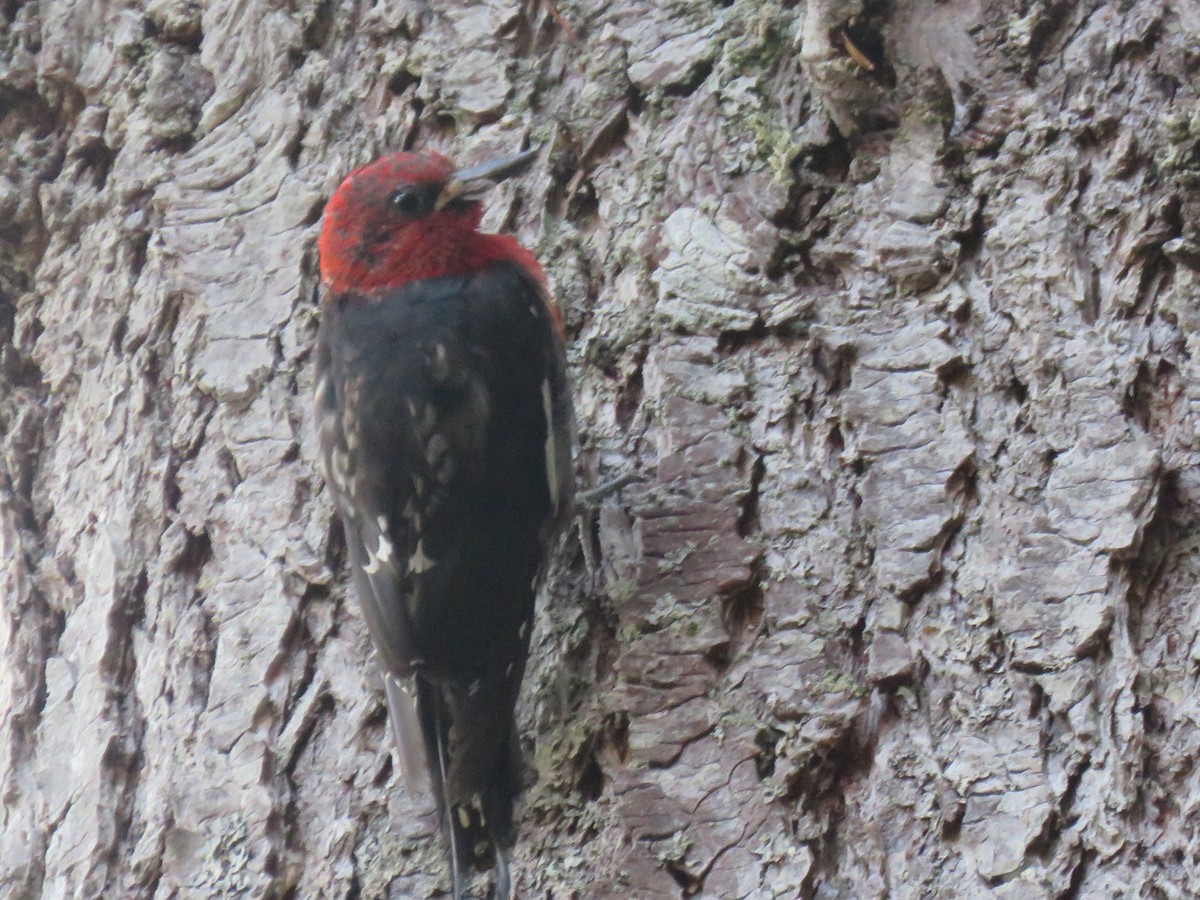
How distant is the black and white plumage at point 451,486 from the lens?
2.40m

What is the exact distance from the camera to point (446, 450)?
2633 millimetres

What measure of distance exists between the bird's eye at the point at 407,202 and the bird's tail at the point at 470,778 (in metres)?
1.03

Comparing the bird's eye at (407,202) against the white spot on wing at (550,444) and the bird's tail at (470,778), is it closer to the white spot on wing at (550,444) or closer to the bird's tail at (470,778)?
the white spot on wing at (550,444)

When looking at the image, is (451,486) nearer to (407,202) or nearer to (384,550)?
(384,550)

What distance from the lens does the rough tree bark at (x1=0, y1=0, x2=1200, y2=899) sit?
6.53 feet

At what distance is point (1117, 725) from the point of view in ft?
6.21

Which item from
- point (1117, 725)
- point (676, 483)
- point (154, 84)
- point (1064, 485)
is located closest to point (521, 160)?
point (676, 483)

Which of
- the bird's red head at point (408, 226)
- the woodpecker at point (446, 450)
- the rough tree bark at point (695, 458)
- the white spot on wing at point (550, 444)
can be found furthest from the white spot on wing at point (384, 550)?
the bird's red head at point (408, 226)

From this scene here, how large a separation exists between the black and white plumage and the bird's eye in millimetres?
158

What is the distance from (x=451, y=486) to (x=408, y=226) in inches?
24.9

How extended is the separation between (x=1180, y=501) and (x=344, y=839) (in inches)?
60.8

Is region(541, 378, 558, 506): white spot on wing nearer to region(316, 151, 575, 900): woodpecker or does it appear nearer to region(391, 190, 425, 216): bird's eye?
region(316, 151, 575, 900): woodpecker

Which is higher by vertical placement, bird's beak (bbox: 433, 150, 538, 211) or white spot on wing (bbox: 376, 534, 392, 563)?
bird's beak (bbox: 433, 150, 538, 211)

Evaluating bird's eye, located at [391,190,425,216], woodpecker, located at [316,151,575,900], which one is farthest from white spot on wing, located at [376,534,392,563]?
bird's eye, located at [391,190,425,216]
